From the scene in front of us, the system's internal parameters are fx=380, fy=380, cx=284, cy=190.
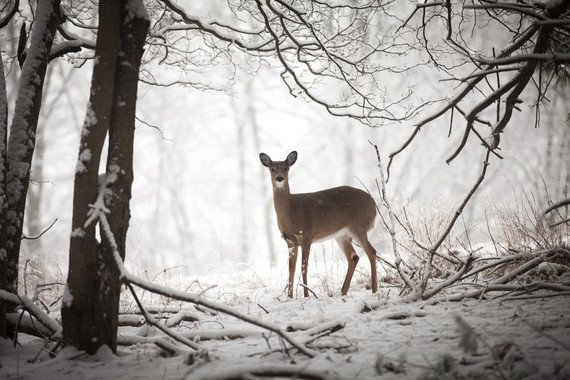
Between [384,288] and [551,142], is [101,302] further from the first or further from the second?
[551,142]

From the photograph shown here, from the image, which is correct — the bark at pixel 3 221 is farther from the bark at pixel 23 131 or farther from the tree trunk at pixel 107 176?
the tree trunk at pixel 107 176

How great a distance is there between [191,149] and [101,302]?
18.5 metres

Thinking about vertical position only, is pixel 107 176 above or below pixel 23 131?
below

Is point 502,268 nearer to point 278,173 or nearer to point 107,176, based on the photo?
point 278,173

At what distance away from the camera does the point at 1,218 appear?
2773 millimetres

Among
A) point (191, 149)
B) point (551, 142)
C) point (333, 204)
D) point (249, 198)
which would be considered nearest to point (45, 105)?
point (191, 149)

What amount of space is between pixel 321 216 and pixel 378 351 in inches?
157

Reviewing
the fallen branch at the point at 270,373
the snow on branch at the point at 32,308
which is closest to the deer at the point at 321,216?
the snow on branch at the point at 32,308

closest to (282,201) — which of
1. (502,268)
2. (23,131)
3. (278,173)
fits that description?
(278,173)

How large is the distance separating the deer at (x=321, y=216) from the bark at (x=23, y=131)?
3498 mm

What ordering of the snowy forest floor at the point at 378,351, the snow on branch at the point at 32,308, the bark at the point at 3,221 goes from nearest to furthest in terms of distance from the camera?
the snowy forest floor at the point at 378,351 < the snow on branch at the point at 32,308 < the bark at the point at 3,221

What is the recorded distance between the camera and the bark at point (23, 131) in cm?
299

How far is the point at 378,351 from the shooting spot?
77.4 inches

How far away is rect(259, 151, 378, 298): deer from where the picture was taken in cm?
584
